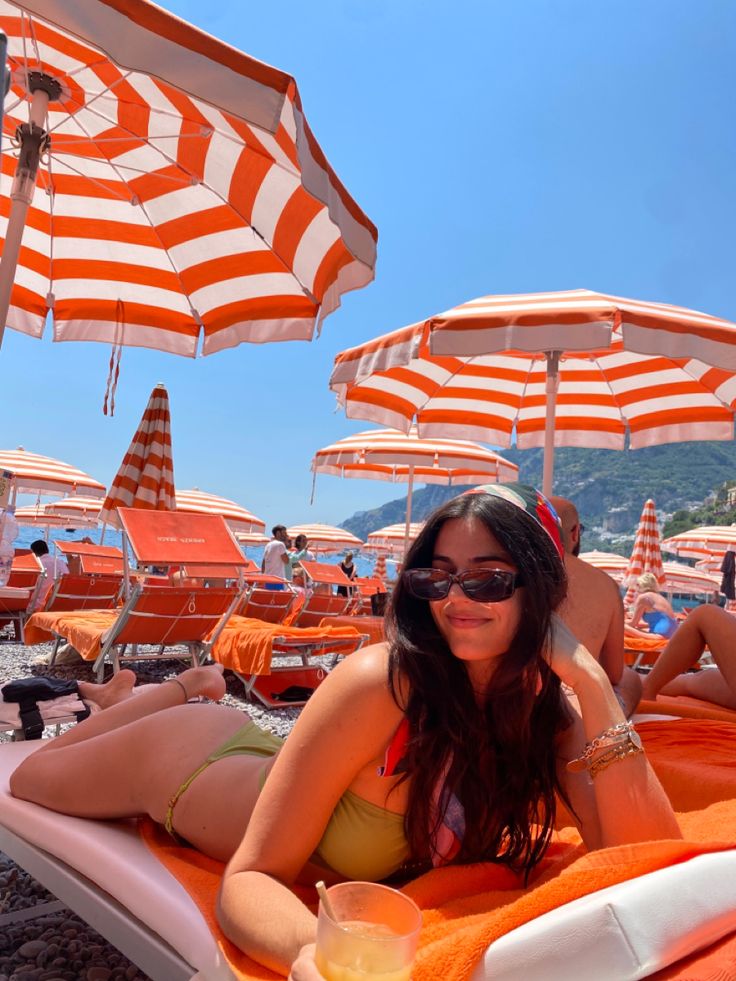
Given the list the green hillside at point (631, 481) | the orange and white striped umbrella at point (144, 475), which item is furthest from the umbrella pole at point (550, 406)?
the green hillside at point (631, 481)

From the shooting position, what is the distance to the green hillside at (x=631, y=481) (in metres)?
107

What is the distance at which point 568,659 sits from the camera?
142 centimetres

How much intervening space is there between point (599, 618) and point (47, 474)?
10.9 metres

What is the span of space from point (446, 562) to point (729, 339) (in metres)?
3.13

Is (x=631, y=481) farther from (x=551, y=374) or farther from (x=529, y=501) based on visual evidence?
(x=529, y=501)

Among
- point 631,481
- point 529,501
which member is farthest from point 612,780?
point 631,481

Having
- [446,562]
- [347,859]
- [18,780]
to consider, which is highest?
[446,562]

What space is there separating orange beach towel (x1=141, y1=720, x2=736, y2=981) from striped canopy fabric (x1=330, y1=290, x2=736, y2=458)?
2.44 m

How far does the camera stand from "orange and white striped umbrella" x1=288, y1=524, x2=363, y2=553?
22.9m

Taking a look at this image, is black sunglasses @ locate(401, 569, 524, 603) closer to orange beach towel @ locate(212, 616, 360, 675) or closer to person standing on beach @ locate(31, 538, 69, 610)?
orange beach towel @ locate(212, 616, 360, 675)

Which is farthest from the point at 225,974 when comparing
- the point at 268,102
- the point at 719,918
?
the point at 268,102

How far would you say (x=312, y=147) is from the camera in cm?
273

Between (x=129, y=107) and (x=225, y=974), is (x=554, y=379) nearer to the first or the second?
(x=129, y=107)

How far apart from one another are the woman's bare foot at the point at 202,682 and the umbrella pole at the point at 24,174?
6.17ft
